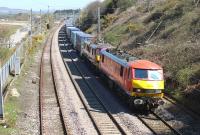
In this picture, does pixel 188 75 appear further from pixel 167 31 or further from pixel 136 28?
pixel 136 28

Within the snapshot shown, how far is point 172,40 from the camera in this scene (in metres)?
38.1

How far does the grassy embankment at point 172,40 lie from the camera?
27.4 m

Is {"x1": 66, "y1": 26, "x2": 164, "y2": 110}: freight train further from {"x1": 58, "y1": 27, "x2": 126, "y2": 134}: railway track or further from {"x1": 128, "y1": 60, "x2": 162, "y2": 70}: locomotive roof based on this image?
{"x1": 58, "y1": 27, "x2": 126, "y2": 134}: railway track

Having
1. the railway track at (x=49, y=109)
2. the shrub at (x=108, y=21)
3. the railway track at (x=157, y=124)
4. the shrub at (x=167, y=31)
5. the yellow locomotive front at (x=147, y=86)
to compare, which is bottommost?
the railway track at (x=157, y=124)

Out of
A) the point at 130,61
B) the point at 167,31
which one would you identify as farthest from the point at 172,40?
the point at 130,61

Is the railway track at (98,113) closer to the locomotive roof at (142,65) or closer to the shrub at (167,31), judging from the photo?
the locomotive roof at (142,65)

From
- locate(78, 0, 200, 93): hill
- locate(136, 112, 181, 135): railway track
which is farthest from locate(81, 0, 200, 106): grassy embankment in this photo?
locate(136, 112, 181, 135): railway track

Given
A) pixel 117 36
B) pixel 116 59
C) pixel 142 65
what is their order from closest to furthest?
1. pixel 142 65
2. pixel 116 59
3. pixel 117 36

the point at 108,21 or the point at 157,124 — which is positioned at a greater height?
the point at 108,21

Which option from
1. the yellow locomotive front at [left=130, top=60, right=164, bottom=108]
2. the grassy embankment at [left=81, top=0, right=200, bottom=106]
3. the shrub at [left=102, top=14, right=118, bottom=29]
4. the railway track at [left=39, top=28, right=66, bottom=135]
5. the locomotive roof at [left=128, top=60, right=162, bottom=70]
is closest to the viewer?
the railway track at [left=39, top=28, right=66, bottom=135]

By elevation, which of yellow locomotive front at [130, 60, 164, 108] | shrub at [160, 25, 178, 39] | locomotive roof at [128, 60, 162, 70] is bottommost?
yellow locomotive front at [130, 60, 164, 108]

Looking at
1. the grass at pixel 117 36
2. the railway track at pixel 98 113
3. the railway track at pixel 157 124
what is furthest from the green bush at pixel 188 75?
the grass at pixel 117 36

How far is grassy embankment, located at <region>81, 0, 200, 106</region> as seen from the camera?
27.4m

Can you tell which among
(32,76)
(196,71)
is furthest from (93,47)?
(196,71)
